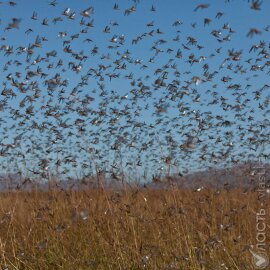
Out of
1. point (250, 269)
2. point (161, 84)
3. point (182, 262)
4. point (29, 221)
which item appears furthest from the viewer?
point (161, 84)

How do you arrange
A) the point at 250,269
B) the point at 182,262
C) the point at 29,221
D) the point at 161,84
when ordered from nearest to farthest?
1. the point at 250,269
2. the point at 182,262
3. the point at 29,221
4. the point at 161,84

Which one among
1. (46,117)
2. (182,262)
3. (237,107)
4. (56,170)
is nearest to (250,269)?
(182,262)

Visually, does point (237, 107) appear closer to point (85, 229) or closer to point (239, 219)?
point (239, 219)

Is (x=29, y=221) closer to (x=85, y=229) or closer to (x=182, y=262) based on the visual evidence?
(x=85, y=229)

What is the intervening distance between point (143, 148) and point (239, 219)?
5.59 feet

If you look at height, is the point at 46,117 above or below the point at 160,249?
above

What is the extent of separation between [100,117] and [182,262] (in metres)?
3.14

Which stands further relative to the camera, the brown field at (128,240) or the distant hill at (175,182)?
the distant hill at (175,182)

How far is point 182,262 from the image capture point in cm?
524

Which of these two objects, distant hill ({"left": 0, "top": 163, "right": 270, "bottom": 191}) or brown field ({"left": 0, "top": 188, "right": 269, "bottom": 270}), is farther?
distant hill ({"left": 0, "top": 163, "right": 270, "bottom": 191})

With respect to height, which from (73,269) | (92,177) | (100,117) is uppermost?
(100,117)

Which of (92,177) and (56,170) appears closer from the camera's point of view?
(92,177)

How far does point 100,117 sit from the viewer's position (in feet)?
25.7

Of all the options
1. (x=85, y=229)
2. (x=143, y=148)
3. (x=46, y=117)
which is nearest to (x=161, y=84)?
(x=143, y=148)
